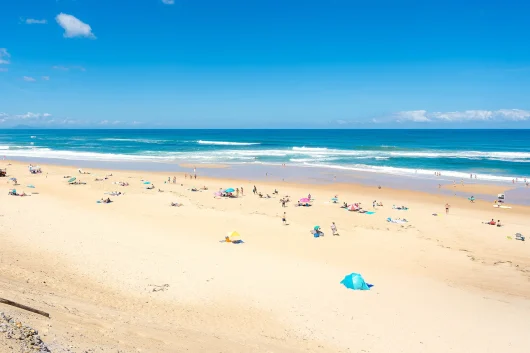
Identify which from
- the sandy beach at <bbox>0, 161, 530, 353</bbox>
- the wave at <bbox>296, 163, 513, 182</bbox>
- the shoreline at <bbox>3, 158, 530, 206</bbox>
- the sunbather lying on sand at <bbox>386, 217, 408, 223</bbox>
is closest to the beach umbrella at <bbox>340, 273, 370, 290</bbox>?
the sandy beach at <bbox>0, 161, 530, 353</bbox>

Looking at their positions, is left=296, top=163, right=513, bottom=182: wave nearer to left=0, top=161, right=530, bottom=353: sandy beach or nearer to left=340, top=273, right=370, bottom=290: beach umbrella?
left=0, top=161, right=530, bottom=353: sandy beach

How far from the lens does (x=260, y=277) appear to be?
12.1 metres

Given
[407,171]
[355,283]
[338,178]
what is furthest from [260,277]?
→ [407,171]

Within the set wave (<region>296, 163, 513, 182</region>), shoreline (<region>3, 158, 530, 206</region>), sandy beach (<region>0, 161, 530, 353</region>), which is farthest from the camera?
wave (<region>296, 163, 513, 182</region>)

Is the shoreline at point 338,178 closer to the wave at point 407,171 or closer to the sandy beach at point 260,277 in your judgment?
the wave at point 407,171

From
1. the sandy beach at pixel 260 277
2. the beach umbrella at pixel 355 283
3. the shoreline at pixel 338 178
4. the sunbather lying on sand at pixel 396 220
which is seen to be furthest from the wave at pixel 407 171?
the beach umbrella at pixel 355 283

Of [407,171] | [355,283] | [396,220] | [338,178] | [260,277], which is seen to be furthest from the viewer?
[407,171]

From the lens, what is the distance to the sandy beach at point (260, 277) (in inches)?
317

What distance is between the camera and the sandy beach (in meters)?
8.05

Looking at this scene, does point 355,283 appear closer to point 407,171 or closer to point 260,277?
point 260,277

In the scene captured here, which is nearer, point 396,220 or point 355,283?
point 355,283

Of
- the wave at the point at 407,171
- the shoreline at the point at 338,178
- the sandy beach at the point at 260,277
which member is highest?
the wave at the point at 407,171

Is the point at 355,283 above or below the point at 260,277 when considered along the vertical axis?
above

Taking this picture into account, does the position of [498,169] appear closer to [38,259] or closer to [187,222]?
[187,222]
